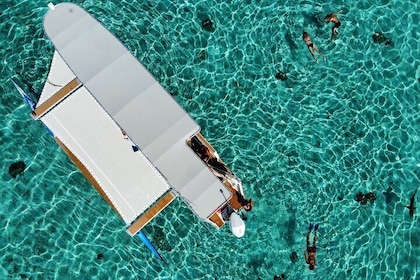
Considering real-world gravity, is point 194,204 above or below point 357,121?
above

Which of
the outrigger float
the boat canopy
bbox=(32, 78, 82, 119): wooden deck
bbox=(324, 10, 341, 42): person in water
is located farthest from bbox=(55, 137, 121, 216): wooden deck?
bbox=(324, 10, 341, 42): person in water

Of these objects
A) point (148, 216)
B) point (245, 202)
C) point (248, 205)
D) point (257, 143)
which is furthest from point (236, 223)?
point (257, 143)

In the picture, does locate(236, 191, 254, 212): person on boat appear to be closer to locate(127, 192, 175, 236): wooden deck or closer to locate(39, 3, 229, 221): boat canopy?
locate(39, 3, 229, 221): boat canopy

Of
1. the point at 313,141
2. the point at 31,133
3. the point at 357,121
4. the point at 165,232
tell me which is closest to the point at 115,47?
the point at 31,133

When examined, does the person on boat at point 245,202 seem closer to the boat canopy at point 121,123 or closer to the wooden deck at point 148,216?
the boat canopy at point 121,123

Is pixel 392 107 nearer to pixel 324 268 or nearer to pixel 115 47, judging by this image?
pixel 324 268

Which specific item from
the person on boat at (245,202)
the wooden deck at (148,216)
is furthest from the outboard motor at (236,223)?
the wooden deck at (148,216)
